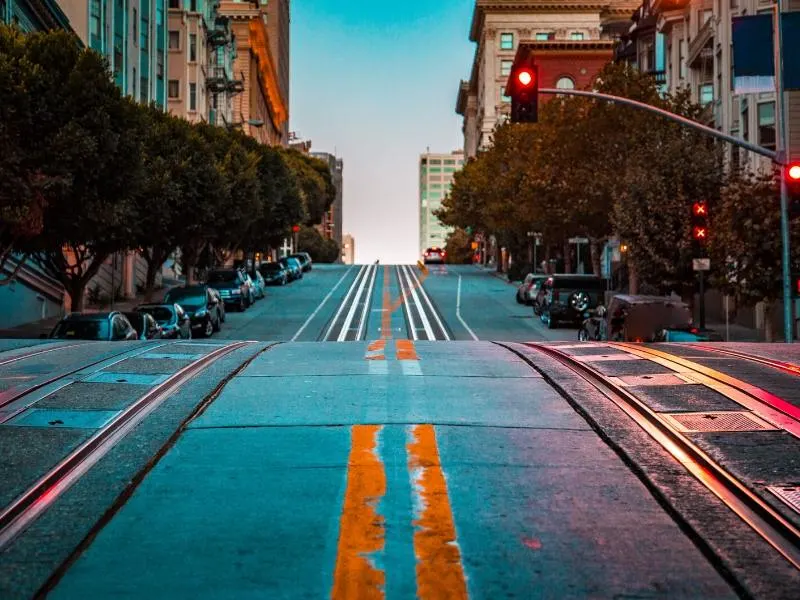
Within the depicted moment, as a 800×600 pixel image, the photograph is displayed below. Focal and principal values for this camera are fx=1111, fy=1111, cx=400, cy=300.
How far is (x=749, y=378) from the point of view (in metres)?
13.8

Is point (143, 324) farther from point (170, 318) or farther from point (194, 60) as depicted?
point (194, 60)

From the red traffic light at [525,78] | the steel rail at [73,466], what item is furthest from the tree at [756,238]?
the steel rail at [73,466]

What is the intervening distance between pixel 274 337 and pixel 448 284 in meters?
37.9

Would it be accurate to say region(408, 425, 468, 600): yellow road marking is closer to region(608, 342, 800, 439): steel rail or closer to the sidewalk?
region(608, 342, 800, 439): steel rail

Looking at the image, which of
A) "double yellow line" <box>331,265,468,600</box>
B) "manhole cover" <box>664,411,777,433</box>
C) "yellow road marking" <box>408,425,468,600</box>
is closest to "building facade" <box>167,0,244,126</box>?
"manhole cover" <box>664,411,777,433</box>

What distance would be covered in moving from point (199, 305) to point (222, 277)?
14949 millimetres

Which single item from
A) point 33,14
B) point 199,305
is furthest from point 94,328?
point 33,14

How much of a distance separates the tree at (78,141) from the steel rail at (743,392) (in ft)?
56.5

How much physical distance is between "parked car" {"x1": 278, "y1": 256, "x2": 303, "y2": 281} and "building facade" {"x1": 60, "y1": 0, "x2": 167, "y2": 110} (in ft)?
49.2

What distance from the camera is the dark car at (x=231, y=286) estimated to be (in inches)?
2029

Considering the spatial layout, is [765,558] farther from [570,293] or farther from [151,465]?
[570,293]

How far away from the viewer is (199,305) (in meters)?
38.2

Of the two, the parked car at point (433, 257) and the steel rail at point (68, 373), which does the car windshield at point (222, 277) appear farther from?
the parked car at point (433, 257)

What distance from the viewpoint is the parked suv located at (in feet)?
141
